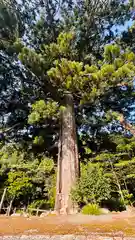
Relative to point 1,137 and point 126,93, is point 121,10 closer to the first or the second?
point 126,93

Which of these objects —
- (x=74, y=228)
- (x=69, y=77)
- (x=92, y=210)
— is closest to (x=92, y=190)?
(x=92, y=210)

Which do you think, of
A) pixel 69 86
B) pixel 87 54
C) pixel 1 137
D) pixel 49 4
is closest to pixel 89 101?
pixel 69 86

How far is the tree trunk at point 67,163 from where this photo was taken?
5841mm

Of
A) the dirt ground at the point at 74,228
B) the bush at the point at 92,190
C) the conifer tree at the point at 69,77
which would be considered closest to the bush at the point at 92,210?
the bush at the point at 92,190

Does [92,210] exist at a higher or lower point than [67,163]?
lower

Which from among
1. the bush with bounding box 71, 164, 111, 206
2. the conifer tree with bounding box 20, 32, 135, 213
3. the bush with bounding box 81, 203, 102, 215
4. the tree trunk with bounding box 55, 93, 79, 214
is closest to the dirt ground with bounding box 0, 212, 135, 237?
the bush with bounding box 81, 203, 102, 215

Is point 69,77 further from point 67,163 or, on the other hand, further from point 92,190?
point 92,190

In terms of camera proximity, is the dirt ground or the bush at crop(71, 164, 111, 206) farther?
the bush at crop(71, 164, 111, 206)

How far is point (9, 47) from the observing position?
717cm

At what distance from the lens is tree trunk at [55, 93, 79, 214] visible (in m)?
5.84

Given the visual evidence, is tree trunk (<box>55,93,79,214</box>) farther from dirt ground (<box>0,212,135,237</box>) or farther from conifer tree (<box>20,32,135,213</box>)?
dirt ground (<box>0,212,135,237</box>)

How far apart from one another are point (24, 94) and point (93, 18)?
177 inches

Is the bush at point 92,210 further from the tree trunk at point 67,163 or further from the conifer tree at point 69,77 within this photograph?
the conifer tree at point 69,77

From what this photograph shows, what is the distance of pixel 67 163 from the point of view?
260 inches
